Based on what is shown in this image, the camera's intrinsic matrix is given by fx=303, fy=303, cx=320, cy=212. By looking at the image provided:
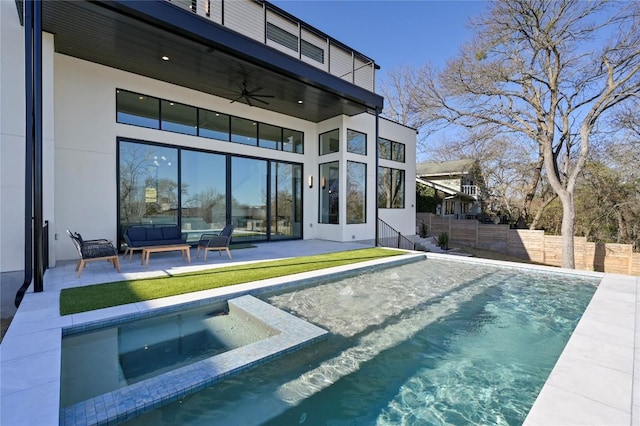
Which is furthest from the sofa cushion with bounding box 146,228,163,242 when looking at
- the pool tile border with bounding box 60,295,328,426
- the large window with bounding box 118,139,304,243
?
the pool tile border with bounding box 60,295,328,426

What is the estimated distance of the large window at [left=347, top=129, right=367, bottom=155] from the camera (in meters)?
11.0

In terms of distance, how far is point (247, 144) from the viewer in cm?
985

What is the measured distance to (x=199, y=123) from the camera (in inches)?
347

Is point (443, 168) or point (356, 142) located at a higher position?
point (443, 168)

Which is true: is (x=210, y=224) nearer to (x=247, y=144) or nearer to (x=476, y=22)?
(x=247, y=144)

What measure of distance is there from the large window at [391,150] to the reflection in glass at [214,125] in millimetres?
6111

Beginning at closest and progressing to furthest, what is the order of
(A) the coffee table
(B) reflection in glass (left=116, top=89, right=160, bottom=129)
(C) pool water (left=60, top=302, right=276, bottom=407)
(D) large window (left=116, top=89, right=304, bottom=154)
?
(C) pool water (left=60, top=302, right=276, bottom=407)
(A) the coffee table
(B) reflection in glass (left=116, top=89, right=160, bottom=129)
(D) large window (left=116, top=89, right=304, bottom=154)

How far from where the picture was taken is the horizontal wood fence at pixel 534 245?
12031mm

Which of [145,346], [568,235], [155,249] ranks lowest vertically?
[145,346]

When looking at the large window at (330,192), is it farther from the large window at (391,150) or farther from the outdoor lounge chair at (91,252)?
the outdoor lounge chair at (91,252)

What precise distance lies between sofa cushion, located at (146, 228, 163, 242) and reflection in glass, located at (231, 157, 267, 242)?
2581mm

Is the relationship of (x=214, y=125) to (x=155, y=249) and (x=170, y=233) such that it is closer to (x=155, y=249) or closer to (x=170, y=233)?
(x=170, y=233)

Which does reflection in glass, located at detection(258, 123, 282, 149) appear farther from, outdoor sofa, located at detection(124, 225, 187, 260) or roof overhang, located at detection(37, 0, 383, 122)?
outdoor sofa, located at detection(124, 225, 187, 260)

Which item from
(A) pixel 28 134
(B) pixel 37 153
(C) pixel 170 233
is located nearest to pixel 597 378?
(B) pixel 37 153
